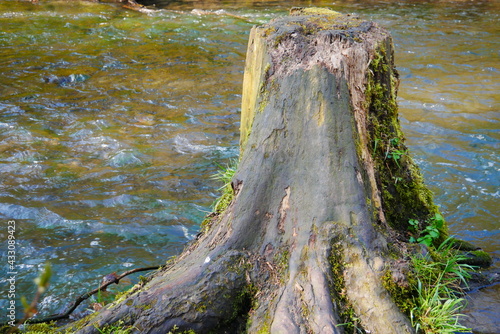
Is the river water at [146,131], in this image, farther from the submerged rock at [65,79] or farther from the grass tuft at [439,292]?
the grass tuft at [439,292]

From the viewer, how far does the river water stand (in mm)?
4664

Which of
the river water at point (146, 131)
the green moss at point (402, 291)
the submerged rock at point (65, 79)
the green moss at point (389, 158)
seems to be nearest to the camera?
the green moss at point (402, 291)

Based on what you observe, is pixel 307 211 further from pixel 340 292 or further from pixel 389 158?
pixel 389 158

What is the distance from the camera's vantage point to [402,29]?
13086 millimetres

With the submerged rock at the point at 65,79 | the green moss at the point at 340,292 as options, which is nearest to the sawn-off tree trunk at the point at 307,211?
the green moss at the point at 340,292

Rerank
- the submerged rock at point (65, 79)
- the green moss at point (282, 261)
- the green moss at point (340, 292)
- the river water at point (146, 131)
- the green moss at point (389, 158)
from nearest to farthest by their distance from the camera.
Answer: the green moss at point (340, 292), the green moss at point (282, 261), the green moss at point (389, 158), the river water at point (146, 131), the submerged rock at point (65, 79)

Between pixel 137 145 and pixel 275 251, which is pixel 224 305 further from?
pixel 137 145

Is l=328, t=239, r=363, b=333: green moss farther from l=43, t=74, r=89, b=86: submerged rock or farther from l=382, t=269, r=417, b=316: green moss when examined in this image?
l=43, t=74, r=89, b=86: submerged rock

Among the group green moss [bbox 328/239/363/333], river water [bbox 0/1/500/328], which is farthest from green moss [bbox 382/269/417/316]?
river water [bbox 0/1/500/328]

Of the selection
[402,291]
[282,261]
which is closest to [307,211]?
[282,261]

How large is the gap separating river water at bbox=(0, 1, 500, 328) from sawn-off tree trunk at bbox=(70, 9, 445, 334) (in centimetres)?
83

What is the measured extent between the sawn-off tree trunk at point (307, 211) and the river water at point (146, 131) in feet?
2.71

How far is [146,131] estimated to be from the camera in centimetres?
716

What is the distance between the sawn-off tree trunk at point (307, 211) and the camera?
8.30 ft
